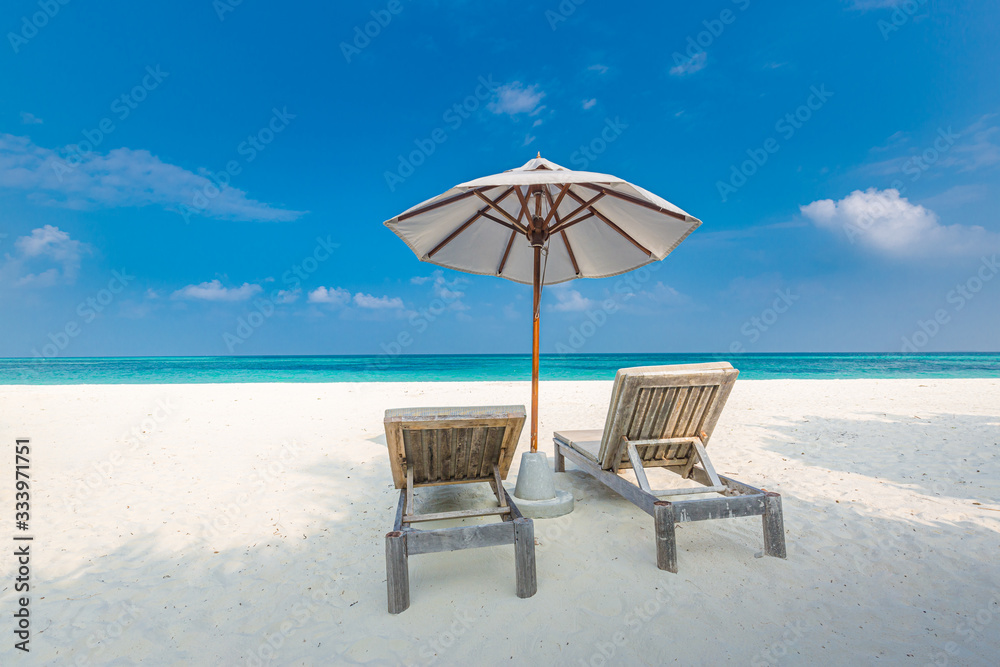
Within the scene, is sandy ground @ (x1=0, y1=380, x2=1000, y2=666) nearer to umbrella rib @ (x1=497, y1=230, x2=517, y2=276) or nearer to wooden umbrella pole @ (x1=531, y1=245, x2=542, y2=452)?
wooden umbrella pole @ (x1=531, y1=245, x2=542, y2=452)

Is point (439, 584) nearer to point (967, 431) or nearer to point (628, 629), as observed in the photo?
point (628, 629)

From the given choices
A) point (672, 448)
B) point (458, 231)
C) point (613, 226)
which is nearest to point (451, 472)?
point (672, 448)

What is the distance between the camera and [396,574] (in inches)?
96.7

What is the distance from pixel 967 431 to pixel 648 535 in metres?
6.15

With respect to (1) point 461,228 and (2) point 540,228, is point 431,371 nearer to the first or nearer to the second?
(1) point 461,228

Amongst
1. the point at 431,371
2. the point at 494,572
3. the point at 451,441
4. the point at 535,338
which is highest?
the point at 535,338

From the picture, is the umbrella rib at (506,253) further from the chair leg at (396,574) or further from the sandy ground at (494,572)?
the chair leg at (396,574)

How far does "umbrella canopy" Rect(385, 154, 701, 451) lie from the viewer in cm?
363

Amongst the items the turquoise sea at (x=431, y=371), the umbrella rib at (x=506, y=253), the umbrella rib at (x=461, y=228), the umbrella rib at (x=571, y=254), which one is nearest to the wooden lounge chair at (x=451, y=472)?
the umbrella rib at (x=461, y=228)

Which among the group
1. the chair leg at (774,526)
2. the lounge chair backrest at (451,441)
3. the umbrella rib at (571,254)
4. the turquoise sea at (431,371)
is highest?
the umbrella rib at (571,254)

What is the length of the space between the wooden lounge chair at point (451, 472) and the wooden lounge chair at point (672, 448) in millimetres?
794

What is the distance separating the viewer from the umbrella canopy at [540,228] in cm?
363

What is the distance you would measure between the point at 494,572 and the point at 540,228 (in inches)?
102

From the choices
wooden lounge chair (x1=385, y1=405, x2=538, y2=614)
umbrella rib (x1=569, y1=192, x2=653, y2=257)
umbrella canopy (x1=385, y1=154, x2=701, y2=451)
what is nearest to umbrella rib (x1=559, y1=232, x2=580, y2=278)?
umbrella canopy (x1=385, y1=154, x2=701, y2=451)
